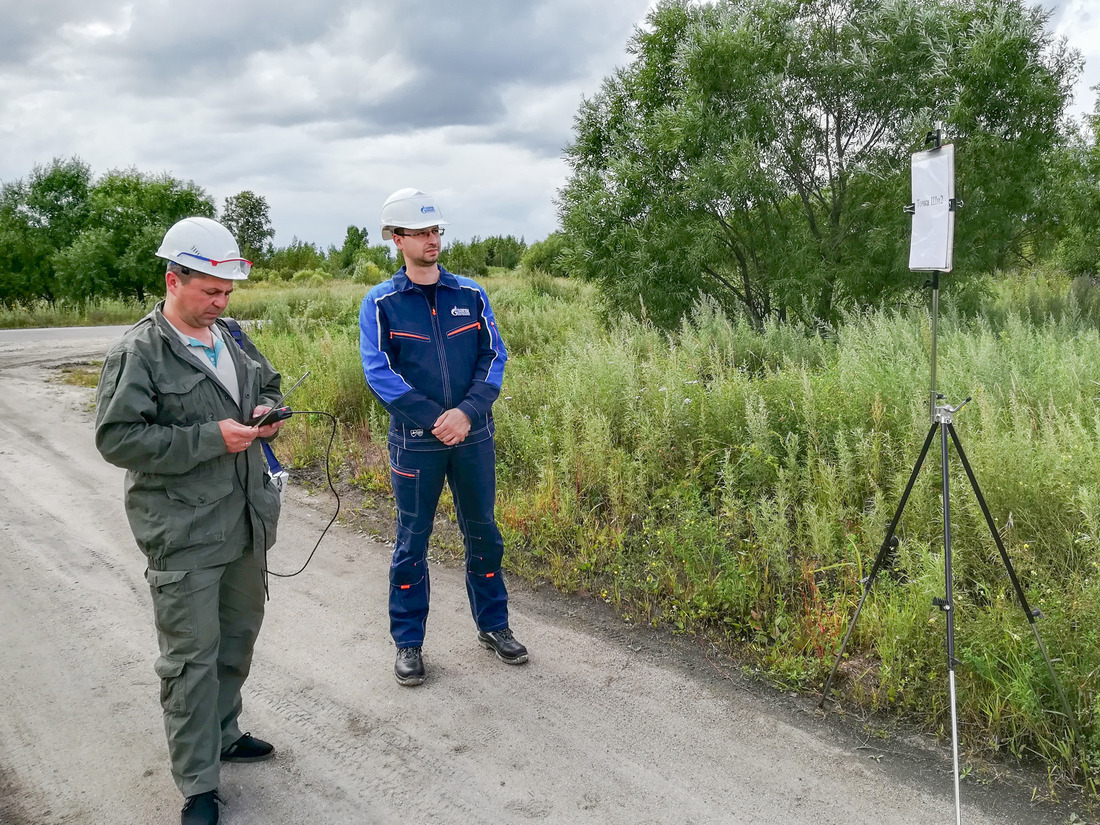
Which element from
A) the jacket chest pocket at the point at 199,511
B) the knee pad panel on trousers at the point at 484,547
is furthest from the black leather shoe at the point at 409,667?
the jacket chest pocket at the point at 199,511

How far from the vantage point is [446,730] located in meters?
3.53

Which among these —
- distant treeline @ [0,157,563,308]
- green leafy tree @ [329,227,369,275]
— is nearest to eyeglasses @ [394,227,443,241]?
distant treeline @ [0,157,563,308]

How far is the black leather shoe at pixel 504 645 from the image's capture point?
4109 mm

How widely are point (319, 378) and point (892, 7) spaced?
921cm

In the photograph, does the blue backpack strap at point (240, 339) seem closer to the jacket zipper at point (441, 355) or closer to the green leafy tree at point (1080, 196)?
the jacket zipper at point (441, 355)

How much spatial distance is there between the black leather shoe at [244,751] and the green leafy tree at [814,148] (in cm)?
826

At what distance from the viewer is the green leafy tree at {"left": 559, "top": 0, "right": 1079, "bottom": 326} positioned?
33.8ft

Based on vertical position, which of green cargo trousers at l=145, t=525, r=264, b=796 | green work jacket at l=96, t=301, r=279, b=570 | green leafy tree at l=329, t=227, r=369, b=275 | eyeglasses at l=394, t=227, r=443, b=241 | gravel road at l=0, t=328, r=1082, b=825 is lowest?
gravel road at l=0, t=328, r=1082, b=825

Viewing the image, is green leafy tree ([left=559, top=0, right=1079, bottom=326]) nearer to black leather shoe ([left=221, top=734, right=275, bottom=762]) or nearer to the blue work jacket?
the blue work jacket

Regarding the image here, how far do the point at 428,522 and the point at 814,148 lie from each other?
981 cm

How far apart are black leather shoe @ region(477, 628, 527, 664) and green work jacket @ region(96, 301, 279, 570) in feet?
5.11

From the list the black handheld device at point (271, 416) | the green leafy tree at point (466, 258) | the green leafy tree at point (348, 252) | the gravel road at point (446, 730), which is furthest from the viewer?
the green leafy tree at point (348, 252)

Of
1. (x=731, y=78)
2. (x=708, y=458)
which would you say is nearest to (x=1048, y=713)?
(x=708, y=458)

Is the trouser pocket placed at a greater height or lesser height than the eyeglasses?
lesser
